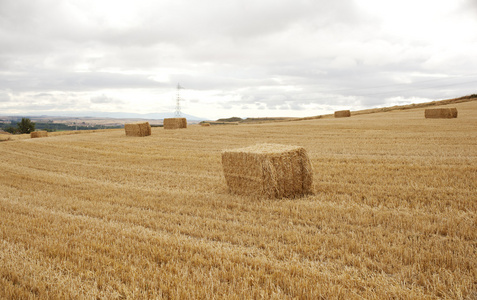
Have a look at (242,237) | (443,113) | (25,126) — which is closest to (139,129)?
(242,237)

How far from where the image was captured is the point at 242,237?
16.7 feet

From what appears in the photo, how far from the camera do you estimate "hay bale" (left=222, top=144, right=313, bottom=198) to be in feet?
25.0

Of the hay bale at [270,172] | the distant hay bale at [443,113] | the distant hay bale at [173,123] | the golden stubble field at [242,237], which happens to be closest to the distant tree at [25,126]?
the distant hay bale at [173,123]

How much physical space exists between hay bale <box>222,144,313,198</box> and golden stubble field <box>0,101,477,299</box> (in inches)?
16.9

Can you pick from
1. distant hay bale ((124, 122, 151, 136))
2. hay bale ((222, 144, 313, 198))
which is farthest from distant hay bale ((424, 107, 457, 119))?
hay bale ((222, 144, 313, 198))

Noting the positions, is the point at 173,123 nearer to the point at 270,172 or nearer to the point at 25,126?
the point at 270,172

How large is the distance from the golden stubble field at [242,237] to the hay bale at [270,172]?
0.43m

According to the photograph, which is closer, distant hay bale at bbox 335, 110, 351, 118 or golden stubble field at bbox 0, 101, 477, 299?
golden stubble field at bbox 0, 101, 477, 299

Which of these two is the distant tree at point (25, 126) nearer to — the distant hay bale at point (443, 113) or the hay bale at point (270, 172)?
the distant hay bale at point (443, 113)

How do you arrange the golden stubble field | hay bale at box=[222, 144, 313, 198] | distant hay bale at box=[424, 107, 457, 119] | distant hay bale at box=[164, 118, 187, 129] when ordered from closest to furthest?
the golden stubble field < hay bale at box=[222, 144, 313, 198] < distant hay bale at box=[424, 107, 457, 119] < distant hay bale at box=[164, 118, 187, 129]

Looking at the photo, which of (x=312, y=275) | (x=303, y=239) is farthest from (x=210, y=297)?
(x=303, y=239)

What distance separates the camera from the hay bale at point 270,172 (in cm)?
761

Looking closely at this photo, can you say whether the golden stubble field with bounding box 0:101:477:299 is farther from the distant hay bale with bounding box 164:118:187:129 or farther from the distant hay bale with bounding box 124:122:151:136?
the distant hay bale with bounding box 164:118:187:129

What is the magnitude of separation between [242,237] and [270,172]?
271cm
